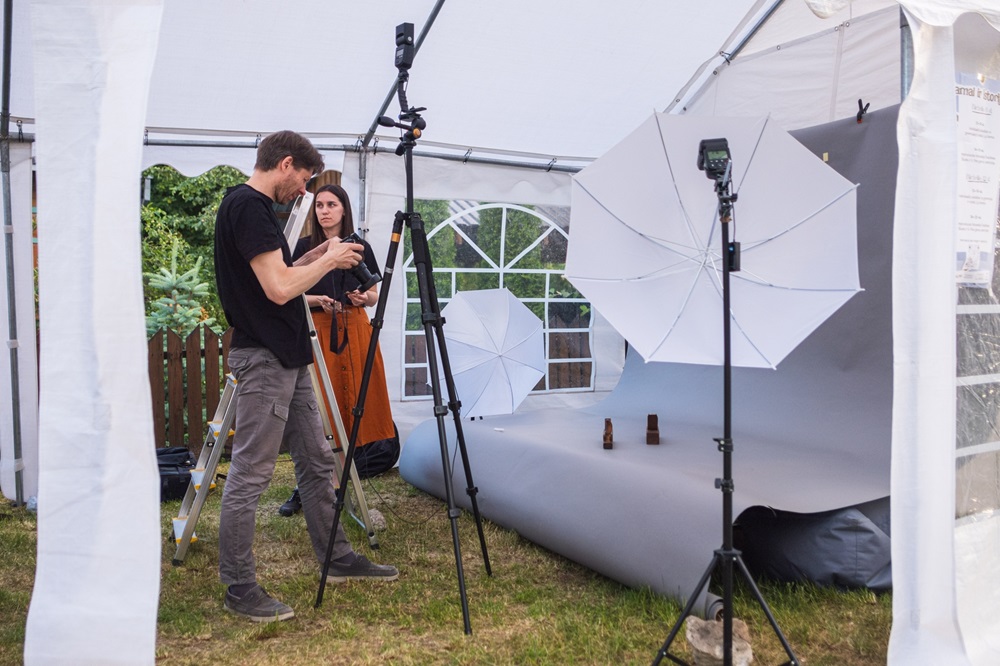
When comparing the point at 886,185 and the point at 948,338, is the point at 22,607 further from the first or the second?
the point at 886,185

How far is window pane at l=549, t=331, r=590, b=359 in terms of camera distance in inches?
241

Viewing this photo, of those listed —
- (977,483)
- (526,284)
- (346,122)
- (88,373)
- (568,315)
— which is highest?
(346,122)

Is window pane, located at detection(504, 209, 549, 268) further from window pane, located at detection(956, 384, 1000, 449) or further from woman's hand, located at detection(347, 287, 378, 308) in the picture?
window pane, located at detection(956, 384, 1000, 449)

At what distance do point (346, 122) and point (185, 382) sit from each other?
87.8 inches

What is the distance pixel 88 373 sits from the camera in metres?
1.69

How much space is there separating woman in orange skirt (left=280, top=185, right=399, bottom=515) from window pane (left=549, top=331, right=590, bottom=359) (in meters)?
2.00

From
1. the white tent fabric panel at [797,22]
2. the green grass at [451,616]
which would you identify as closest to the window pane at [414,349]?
the green grass at [451,616]

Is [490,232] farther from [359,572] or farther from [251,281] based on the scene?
[251,281]

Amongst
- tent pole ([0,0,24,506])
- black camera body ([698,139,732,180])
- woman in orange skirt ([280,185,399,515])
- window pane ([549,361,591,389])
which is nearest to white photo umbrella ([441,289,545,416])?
woman in orange skirt ([280,185,399,515])

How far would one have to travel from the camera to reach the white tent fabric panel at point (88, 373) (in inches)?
65.8

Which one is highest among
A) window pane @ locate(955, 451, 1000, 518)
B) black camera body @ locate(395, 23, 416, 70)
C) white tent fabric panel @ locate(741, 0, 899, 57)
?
white tent fabric panel @ locate(741, 0, 899, 57)

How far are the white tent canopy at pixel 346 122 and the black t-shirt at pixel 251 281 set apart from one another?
2.16ft

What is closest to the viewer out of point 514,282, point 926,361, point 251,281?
point 926,361

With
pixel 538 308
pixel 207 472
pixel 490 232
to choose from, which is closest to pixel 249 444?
pixel 207 472
